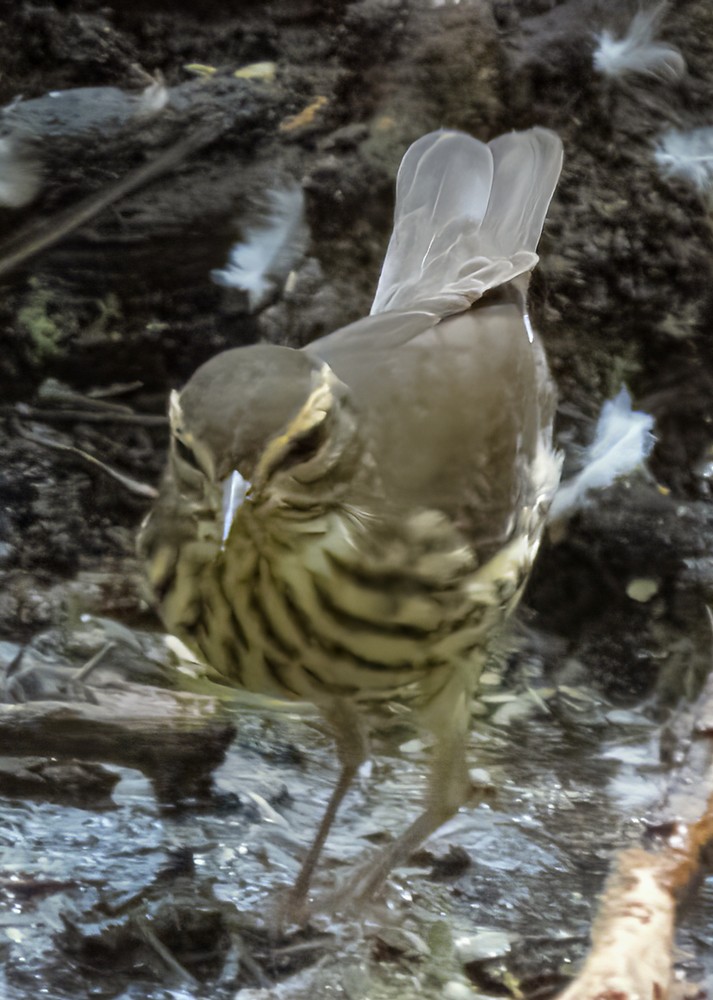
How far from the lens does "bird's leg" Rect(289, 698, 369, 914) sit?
2.46m

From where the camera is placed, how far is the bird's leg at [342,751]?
246 centimetres

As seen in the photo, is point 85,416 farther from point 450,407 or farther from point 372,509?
point 372,509

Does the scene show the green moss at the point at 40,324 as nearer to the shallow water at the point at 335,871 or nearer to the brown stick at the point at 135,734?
the brown stick at the point at 135,734

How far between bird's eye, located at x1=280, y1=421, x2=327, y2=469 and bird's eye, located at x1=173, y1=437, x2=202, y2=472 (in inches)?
4.7

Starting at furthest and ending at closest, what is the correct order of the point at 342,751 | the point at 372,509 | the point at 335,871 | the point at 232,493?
the point at 342,751
the point at 335,871
the point at 372,509
the point at 232,493

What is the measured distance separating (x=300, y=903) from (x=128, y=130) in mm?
2182

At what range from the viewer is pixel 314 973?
2.06 meters

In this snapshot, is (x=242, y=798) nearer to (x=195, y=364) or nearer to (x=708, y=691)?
(x=708, y=691)

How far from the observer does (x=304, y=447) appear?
6.44ft

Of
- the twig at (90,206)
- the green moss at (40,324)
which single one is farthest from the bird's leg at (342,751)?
the twig at (90,206)

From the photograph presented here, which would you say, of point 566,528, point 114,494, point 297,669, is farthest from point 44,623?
point 566,528

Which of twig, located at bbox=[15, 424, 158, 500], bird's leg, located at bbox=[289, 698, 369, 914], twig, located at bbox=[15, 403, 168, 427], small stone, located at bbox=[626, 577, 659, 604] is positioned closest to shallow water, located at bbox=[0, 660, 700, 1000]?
bird's leg, located at bbox=[289, 698, 369, 914]

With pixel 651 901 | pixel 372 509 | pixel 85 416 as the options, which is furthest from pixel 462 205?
pixel 651 901

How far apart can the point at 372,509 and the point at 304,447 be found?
276 mm
